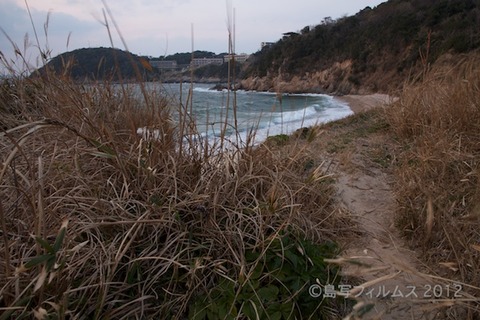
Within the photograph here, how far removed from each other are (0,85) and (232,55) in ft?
8.04

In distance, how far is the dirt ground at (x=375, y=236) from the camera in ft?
3.12

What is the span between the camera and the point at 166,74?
2879 mm

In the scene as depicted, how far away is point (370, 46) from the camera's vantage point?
35.1 m

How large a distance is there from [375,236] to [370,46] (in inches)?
1487

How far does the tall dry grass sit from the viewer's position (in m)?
1.35

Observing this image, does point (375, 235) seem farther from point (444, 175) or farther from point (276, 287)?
point (276, 287)

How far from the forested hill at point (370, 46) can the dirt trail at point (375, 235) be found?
1979cm

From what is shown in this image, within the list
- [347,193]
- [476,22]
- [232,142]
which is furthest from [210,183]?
[476,22]

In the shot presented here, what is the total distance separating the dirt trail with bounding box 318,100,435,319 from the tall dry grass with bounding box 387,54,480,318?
0.14 meters

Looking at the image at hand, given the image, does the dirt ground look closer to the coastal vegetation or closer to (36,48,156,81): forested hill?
the coastal vegetation

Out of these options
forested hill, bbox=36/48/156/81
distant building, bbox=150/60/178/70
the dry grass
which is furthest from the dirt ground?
forested hill, bbox=36/48/156/81

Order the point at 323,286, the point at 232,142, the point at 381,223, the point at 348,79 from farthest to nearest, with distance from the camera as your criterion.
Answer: the point at 348,79
the point at 381,223
the point at 232,142
the point at 323,286

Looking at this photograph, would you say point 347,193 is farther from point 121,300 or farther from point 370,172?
point 121,300

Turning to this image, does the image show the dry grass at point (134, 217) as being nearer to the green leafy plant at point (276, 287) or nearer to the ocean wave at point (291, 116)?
the green leafy plant at point (276, 287)
